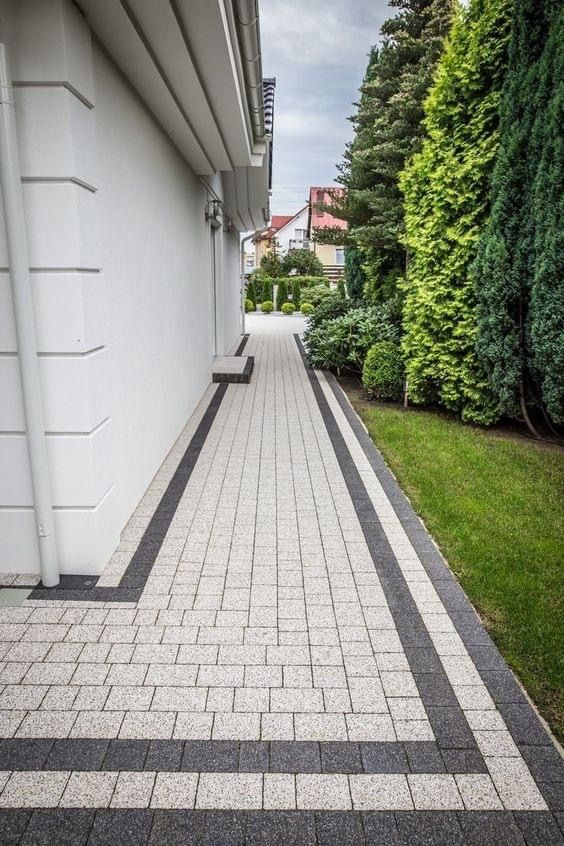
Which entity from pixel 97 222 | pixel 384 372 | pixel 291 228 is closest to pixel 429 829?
pixel 97 222

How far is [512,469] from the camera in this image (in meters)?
5.59

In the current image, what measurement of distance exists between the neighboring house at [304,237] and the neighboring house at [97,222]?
108ft

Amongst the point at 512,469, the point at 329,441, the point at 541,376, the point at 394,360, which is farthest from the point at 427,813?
the point at 394,360

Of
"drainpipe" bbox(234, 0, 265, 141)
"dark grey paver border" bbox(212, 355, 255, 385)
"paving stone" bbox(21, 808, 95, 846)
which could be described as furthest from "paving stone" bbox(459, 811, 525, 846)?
"dark grey paver border" bbox(212, 355, 255, 385)

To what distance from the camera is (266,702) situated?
2.47 metres

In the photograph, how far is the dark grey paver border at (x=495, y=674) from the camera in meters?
2.14

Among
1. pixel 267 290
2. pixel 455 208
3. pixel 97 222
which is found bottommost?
pixel 267 290

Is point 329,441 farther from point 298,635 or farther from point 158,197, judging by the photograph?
point 298,635

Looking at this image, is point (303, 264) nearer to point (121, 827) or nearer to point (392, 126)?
point (392, 126)

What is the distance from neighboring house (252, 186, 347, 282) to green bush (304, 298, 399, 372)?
2717 centimetres

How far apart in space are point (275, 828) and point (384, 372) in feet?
23.5

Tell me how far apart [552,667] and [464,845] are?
112cm

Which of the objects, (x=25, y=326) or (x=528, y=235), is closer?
(x=25, y=326)

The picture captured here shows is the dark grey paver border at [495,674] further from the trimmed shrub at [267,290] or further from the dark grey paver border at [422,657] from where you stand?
the trimmed shrub at [267,290]
